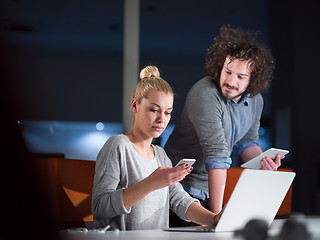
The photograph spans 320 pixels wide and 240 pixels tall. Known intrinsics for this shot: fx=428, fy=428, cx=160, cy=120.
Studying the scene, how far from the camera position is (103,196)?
1.23m

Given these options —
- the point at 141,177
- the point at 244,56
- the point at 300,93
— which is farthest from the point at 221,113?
the point at 300,93

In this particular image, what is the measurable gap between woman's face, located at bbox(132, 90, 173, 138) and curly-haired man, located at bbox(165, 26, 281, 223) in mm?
197

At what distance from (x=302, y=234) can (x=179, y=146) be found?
104cm

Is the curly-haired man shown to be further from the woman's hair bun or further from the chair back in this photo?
the chair back

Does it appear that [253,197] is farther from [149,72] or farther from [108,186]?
[149,72]

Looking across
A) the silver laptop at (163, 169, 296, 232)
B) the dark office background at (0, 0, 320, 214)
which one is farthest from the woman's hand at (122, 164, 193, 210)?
the dark office background at (0, 0, 320, 214)

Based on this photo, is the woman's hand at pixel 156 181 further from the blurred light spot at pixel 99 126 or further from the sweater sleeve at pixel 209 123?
the blurred light spot at pixel 99 126

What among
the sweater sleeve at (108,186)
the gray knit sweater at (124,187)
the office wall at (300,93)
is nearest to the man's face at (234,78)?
the gray knit sweater at (124,187)

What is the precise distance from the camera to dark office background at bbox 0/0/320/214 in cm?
448

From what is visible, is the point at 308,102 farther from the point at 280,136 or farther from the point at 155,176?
the point at 155,176

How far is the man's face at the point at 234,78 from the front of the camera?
1632 mm

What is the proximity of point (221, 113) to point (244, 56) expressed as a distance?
0.25 meters

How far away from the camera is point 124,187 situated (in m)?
1.35

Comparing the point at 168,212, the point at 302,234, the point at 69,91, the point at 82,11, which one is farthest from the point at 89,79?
the point at 302,234
